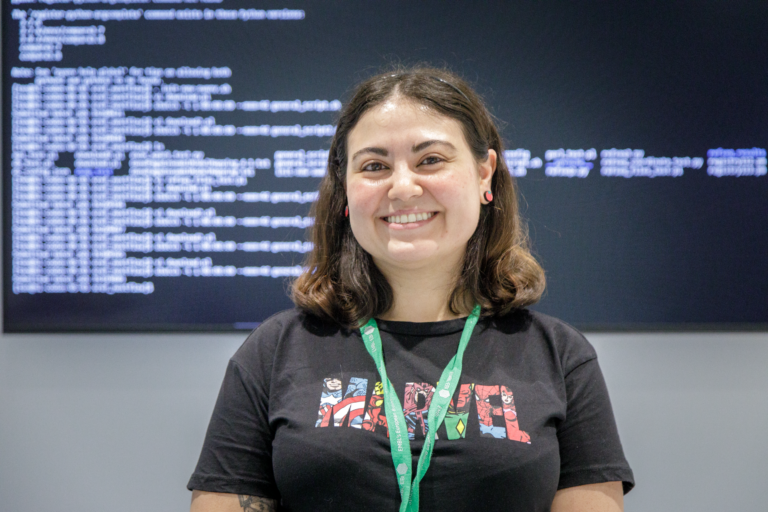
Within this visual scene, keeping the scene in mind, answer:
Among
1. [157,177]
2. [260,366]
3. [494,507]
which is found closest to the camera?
[494,507]

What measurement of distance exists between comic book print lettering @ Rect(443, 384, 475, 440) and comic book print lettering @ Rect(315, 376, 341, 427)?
0.72ft

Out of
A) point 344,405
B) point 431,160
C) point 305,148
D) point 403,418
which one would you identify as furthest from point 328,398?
point 305,148

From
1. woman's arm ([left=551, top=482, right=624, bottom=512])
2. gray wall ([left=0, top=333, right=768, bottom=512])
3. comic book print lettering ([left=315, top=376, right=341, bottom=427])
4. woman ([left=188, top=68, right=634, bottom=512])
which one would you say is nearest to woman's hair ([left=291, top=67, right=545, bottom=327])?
woman ([left=188, top=68, right=634, bottom=512])

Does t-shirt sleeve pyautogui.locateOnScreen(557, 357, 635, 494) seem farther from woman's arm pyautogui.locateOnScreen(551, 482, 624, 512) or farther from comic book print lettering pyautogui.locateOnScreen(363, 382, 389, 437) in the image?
comic book print lettering pyautogui.locateOnScreen(363, 382, 389, 437)

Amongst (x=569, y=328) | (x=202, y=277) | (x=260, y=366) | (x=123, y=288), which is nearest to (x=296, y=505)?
(x=260, y=366)

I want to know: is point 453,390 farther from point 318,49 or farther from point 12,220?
point 12,220

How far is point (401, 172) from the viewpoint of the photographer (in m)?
1.15

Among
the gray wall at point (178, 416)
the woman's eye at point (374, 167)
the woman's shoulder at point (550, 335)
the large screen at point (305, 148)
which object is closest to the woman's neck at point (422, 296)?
the woman's shoulder at point (550, 335)

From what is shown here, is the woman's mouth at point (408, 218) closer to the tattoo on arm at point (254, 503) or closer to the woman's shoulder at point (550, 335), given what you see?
the woman's shoulder at point (550, 335)

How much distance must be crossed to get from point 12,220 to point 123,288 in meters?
0.48

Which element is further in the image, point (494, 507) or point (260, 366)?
point (260, 366)

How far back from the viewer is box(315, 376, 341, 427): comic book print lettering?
1090mm

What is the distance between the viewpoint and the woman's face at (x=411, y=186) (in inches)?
45.1

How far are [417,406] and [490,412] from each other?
142 mm
